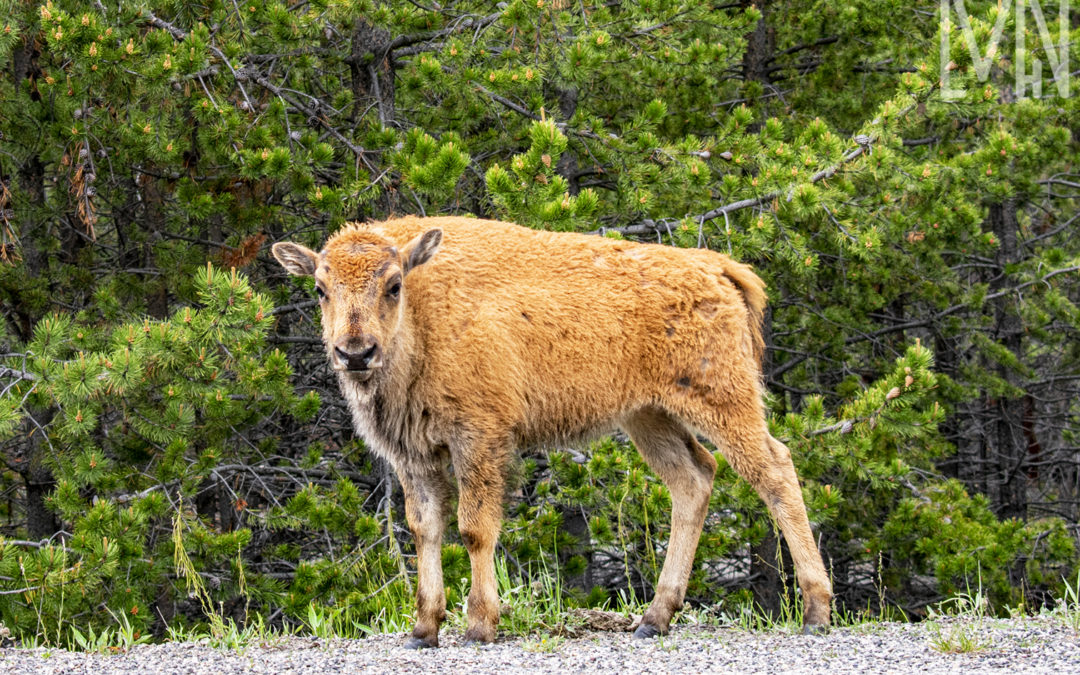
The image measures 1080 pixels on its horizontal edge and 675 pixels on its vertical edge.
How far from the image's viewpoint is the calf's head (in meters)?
6.64

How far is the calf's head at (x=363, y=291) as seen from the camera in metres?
6.64

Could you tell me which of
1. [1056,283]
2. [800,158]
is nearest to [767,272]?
[800,158]

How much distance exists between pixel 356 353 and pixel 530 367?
1.40 metres

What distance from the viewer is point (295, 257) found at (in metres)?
7.48

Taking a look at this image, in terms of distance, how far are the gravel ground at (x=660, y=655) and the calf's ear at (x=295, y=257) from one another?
2.35m

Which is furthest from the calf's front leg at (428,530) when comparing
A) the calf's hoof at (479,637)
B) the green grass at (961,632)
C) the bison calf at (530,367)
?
the green grass at (961,632)

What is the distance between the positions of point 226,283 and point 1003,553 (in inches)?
342

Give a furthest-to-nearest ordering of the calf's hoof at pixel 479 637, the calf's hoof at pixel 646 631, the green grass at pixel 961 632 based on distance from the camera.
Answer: the calf's hoof at pixel 646 631, the calf's hoof at pixel 479 637, the green grass at pixel 961 632

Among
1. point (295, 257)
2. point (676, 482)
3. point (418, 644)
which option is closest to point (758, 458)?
point (676, 482)

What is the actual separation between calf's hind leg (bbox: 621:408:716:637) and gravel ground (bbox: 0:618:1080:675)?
1.48 ft

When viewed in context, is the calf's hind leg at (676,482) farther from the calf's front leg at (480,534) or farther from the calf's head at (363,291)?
the calf's head at (363,291)

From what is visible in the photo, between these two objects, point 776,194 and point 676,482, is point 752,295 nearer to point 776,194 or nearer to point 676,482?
point 676,482

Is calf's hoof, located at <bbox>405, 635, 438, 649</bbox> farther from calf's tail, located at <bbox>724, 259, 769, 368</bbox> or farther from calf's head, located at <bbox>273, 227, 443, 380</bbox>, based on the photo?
calf's tail, located at <bbox>724, 259, 769, 368</bbox>

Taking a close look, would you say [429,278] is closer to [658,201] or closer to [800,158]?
[800,158]
